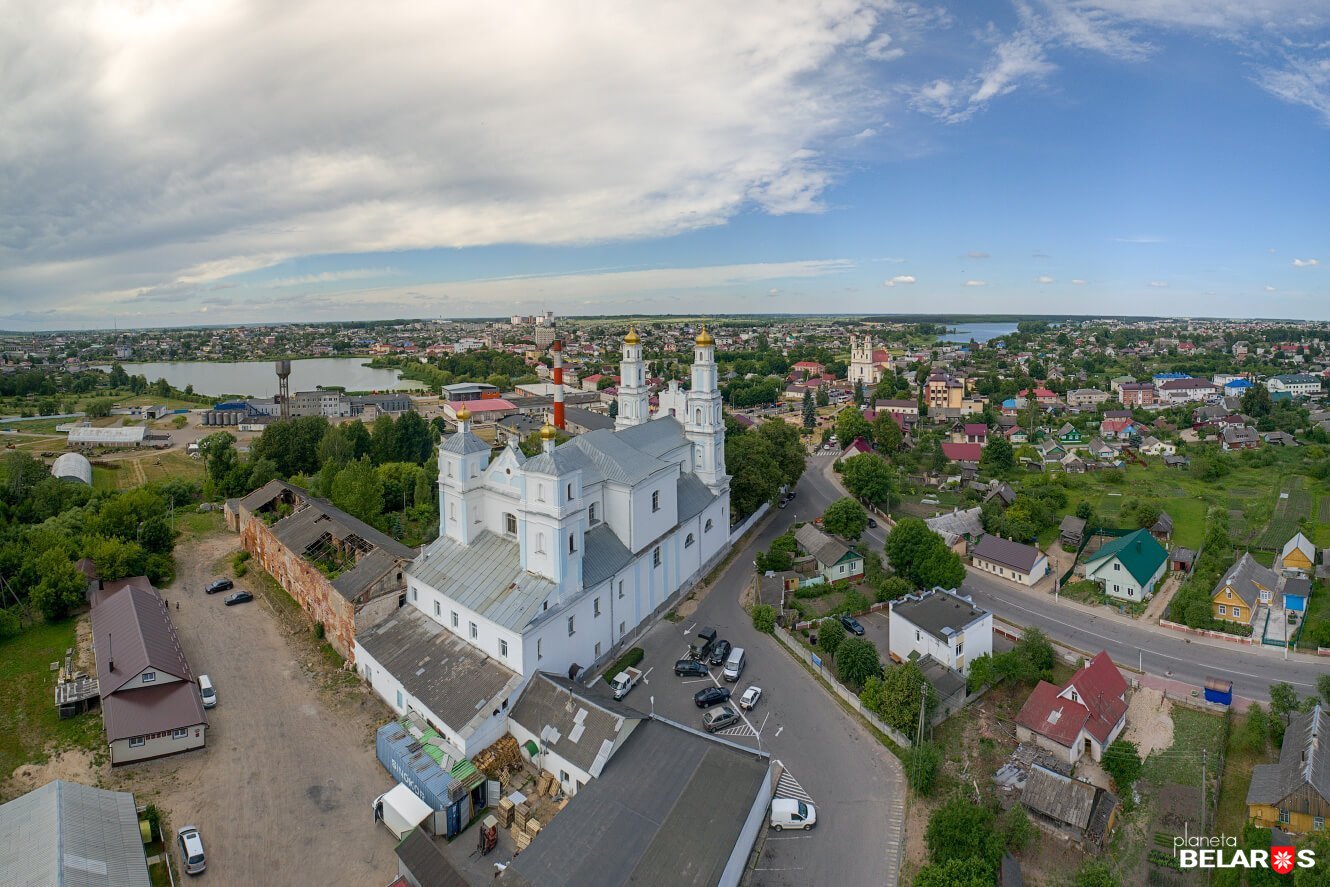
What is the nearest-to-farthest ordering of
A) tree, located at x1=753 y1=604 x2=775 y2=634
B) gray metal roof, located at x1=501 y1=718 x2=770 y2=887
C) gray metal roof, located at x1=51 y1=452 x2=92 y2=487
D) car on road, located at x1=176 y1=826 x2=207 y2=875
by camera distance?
1. gray metal roof, located at x1=501 y1=718 x2=770 y2=887
2. car on road, located at x1=176 y1=826 x2=207 y2=875
3. tree, located at x1=753 y1=604 x2=775 y2=634
4. gray metal roof, located at x1=51 y1=452 x2=92 y2=487

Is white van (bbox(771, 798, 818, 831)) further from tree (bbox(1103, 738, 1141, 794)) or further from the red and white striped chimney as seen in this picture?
the red and white striped chimney

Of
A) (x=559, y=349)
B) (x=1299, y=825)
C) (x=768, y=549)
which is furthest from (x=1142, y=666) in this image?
(x=559, y=349)

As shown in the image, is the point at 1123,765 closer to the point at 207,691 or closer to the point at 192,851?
the point at 192,851

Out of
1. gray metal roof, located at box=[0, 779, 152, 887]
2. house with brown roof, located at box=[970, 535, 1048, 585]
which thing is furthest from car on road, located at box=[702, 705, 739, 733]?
house with brown roof, located at box=[970, 535, 1048, 585]

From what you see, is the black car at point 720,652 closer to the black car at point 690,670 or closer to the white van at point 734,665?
the white van at point 734,665

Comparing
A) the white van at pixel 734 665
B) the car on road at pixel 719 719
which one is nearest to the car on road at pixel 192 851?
the car on road at pixel 719 719
